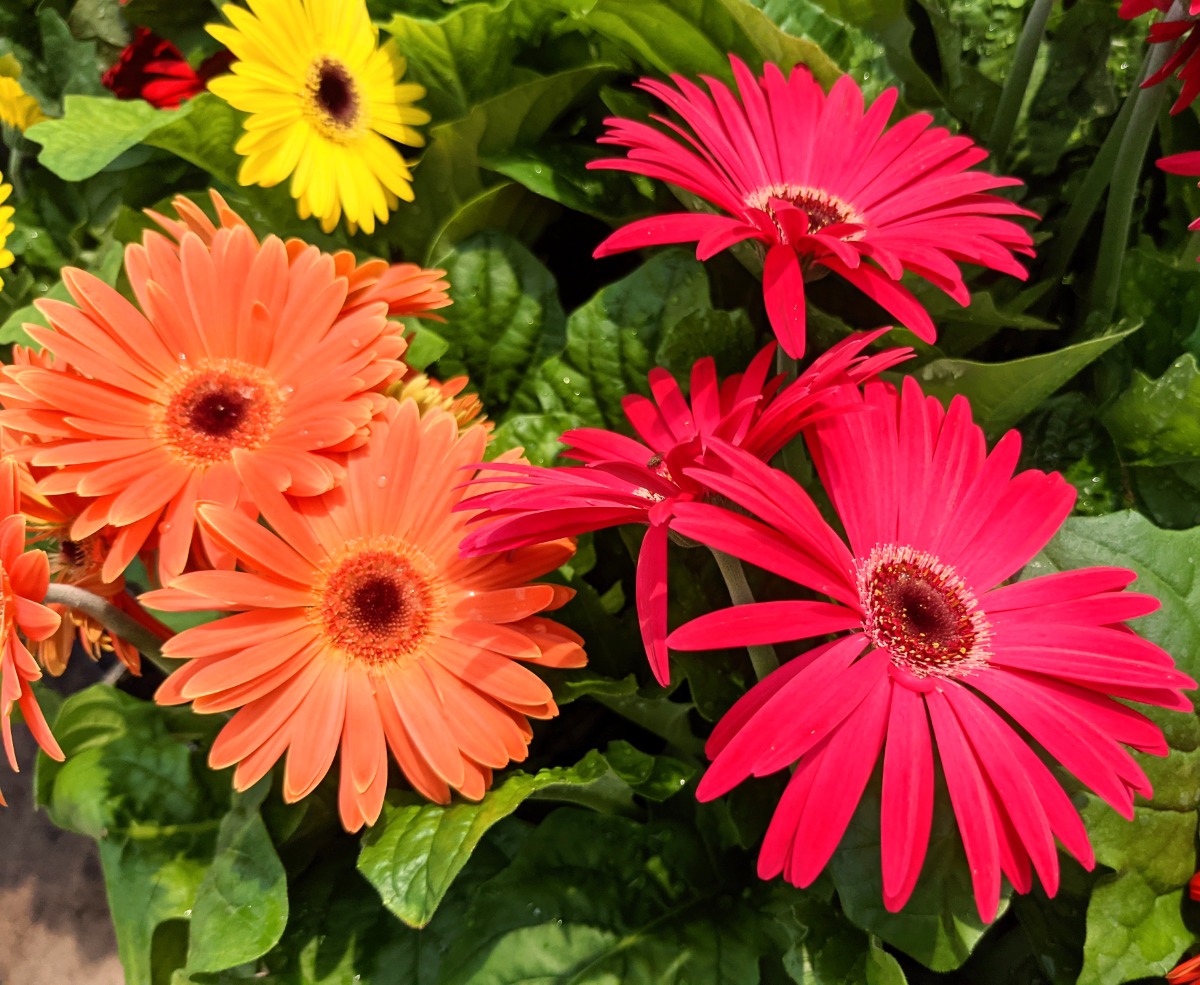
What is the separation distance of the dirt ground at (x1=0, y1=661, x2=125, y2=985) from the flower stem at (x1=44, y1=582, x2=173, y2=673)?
1.48ft

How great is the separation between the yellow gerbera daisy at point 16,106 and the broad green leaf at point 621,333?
509 mm

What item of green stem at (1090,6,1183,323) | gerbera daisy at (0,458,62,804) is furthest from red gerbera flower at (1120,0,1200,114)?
gerbera daisy at (0,458,62,804)

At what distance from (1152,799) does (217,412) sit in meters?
0.57

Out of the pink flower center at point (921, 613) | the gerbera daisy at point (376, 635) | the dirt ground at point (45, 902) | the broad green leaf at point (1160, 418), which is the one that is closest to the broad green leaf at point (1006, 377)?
the broad green leaf at point (1160, 418)

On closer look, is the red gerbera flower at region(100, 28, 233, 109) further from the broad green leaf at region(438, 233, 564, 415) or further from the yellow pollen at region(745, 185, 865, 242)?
the yellow pollen at region(745, 185, 865, 242)

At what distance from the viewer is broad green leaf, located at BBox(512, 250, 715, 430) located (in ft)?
2.14

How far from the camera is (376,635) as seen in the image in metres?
0.51

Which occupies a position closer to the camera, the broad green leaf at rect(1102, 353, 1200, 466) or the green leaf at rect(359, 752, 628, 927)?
the green leaf at rect(359, 752, 628, 927)

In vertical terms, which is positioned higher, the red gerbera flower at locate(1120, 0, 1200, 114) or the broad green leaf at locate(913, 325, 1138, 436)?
the red gerbera flower at locate(1120, 0, 1200, 114)

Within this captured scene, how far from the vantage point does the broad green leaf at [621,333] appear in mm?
652

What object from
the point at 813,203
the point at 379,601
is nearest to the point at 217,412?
the point at 379,601

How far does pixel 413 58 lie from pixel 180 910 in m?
0.63

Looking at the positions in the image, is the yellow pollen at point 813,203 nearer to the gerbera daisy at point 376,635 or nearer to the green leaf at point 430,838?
the gerbera daisy at point 376,635

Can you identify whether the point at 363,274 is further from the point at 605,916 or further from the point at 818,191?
the point at 605,916
